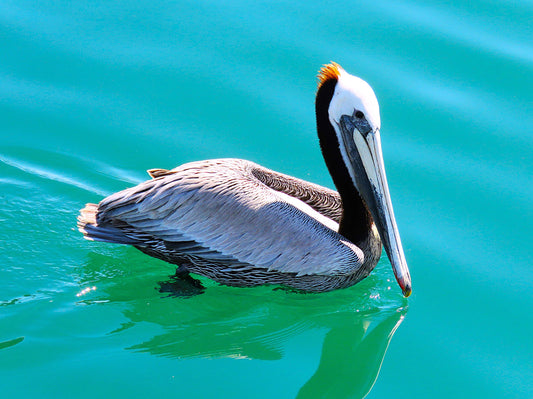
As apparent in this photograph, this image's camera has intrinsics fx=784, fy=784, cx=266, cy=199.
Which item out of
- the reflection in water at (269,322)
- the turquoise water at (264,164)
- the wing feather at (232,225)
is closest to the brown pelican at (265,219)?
the wing feather at (232,225)

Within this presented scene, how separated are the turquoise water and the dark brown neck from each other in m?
0.45

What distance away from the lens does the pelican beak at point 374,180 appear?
208 inches

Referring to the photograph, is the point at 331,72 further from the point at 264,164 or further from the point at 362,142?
the point at 264,164

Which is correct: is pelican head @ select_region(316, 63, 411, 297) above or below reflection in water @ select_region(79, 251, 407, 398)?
above

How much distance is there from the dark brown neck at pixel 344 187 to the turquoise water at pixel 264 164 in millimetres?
452

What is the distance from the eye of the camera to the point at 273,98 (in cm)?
725

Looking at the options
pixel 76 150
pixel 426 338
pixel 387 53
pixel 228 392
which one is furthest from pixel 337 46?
pixel 228 392

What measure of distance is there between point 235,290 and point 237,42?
3104mm

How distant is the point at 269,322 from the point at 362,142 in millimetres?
1377

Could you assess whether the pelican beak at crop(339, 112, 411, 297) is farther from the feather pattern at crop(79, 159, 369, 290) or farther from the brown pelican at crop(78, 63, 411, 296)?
the feather pattern at crop(79, 159, 369, 290)

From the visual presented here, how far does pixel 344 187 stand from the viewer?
18.4 feet

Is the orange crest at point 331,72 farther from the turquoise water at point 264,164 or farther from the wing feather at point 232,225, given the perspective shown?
the turquoise water at point 264,164

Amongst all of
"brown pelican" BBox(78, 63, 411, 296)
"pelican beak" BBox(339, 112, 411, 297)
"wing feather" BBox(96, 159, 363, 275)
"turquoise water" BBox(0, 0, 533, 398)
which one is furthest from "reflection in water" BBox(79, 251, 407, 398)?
"pelican beak" BBox(339, 112, 411, 297)

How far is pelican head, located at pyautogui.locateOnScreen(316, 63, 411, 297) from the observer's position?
5.27 metres
